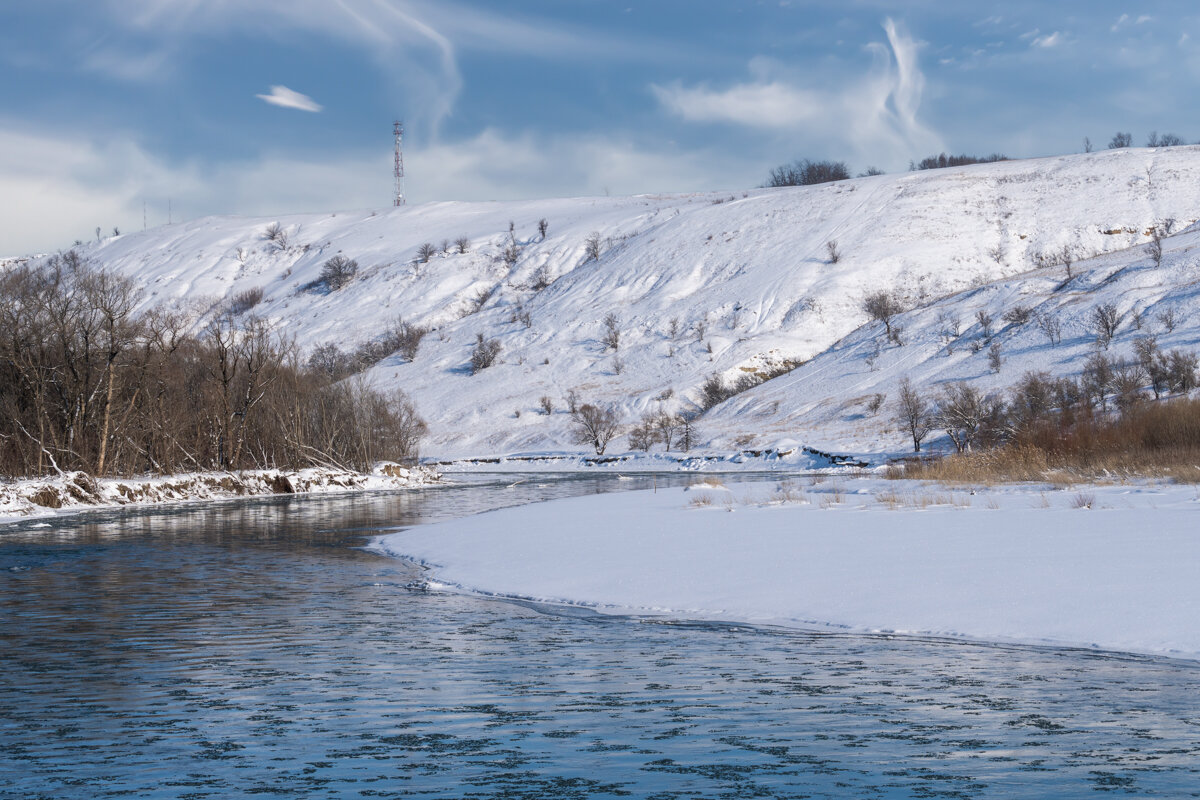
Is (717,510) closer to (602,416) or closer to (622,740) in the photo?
(622,740)

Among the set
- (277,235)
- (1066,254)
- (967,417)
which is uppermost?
(277,235)

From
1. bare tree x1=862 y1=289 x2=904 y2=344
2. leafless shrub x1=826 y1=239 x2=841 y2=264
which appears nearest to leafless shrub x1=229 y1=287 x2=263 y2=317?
leafless shrub x1=826 y1=239 x2=841 y2=264

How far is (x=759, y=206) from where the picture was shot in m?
130

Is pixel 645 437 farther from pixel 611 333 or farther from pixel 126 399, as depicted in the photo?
pixel 126 399

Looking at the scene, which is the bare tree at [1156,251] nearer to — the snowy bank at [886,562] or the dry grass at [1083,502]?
the snowy bank at [886,562]

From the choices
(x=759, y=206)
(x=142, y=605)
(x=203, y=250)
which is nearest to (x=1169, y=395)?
(x=142, y=605)

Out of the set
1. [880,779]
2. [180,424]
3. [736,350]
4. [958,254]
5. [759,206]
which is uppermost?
[759,206]

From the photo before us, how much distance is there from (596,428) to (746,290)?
33139 millimetres

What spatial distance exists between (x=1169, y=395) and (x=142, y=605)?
59.4 m

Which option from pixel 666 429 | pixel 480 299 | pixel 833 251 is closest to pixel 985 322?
pixel 833 251

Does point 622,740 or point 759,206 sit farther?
point 759,206

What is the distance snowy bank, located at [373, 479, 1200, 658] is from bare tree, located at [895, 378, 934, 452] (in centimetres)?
4470

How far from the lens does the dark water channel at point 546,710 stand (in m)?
5.09

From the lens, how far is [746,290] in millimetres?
108562
